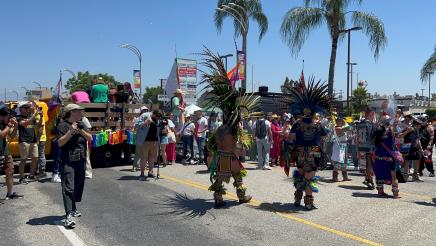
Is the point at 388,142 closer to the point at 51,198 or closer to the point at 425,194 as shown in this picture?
the point at 425,194

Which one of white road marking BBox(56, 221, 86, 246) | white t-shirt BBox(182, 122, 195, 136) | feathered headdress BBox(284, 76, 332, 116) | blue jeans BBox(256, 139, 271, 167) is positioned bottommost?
white road marking BBox(56, 221, 86, 246)

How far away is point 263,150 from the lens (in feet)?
43.5

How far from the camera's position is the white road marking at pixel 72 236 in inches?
220

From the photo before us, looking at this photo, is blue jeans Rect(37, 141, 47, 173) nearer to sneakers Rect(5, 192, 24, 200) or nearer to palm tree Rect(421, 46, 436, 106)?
sneakers Rect(5, 192, 24, 200)

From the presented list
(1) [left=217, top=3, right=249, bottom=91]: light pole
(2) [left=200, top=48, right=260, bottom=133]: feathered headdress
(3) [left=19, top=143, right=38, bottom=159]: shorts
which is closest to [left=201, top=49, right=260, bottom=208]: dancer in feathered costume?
(2) [left=200, top=48, right=260, bottom=133]: feathered headdress

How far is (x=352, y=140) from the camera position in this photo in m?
13.4

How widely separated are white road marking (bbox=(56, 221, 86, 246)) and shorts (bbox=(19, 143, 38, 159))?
13.8 ft

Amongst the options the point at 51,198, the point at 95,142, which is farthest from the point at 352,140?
the point at 51,198

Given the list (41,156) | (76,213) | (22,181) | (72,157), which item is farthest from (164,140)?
(72,157)

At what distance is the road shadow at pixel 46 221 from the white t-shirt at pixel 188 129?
24.5ft

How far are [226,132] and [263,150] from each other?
573 cm

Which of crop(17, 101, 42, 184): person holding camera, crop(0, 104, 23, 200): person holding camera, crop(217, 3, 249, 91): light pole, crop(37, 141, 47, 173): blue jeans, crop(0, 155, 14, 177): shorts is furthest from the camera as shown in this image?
crop(217, 3, 249, 91): light pole

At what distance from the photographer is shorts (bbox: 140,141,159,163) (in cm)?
1069

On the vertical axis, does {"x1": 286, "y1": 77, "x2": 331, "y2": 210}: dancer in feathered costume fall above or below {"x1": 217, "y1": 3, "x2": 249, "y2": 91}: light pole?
below
